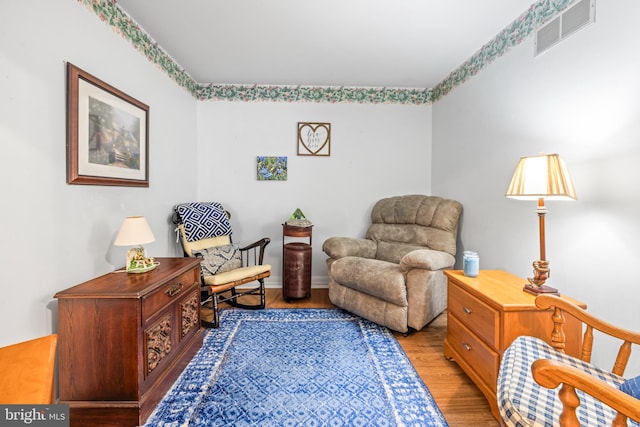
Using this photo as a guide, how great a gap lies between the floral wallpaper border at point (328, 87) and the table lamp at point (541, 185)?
3.42 ft

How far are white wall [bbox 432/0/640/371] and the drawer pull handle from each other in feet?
7.76

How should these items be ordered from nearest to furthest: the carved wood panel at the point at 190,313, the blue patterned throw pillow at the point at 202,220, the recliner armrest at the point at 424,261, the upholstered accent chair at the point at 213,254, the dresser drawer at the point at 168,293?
the dresser drawer at the point at 168,293, the carved wood panel at the point at 190,313, the recliner armrest at the point at 424,261, the upholstered accent chair at the point at 213,254, the blue patterned throw pillow at the point at 202,220

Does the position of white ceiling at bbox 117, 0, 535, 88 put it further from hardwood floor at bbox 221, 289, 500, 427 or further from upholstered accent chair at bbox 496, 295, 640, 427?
hardwood floor at bbox 221, 289, 500, 427

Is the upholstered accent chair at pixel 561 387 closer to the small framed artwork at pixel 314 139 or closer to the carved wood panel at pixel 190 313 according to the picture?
the carved wood panel at pixel 190 313

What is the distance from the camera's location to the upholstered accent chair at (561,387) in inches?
27.6

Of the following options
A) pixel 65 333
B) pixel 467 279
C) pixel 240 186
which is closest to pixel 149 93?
pixel 240 186

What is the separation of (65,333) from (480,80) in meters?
3.43

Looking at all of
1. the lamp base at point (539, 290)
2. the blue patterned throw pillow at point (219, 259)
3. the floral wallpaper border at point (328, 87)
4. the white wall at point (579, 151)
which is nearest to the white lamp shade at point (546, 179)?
the white wall at point (579, 151)

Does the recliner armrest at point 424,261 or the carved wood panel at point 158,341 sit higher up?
the recliner armrest at point 424,261

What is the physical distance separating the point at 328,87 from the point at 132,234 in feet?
8.89

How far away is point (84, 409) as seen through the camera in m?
1.39

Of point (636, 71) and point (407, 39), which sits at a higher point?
point (407, 39)

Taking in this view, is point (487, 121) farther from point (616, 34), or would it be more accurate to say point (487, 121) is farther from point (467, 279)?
point (467, 279)

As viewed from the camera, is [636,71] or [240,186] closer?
[636,71]
